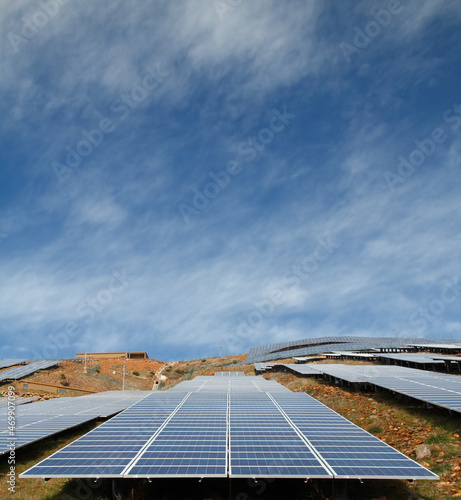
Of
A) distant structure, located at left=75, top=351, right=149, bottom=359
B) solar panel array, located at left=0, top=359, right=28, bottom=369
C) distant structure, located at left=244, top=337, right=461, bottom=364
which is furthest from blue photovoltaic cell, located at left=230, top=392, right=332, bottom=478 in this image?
distant structure, located at left=75, top=351, right=149, bottom=359

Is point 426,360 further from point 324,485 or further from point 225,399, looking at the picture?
point 324,485

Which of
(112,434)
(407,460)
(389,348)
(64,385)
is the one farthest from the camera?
(389,348)

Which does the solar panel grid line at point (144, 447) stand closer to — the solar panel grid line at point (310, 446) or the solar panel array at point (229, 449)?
the solar panel array at point (229, 449)

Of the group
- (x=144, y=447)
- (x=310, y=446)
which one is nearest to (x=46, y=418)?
(x=144, y=447)

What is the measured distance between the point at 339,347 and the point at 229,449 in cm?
7219

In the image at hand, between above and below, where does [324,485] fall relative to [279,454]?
below

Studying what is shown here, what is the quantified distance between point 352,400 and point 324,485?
16605mm

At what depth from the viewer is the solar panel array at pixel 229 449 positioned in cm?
1158

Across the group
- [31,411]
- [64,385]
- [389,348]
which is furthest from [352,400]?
[389,348]

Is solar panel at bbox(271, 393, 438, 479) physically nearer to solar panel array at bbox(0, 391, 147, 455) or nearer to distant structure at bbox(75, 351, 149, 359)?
solar panel array at bbox(0, 391, 147, 455)

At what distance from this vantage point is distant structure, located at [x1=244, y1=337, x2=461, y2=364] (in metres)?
67.1

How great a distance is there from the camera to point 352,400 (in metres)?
29.2

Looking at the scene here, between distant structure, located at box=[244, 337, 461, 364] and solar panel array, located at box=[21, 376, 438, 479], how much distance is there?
54.9 metres

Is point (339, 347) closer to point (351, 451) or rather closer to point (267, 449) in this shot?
point (351, 451)
